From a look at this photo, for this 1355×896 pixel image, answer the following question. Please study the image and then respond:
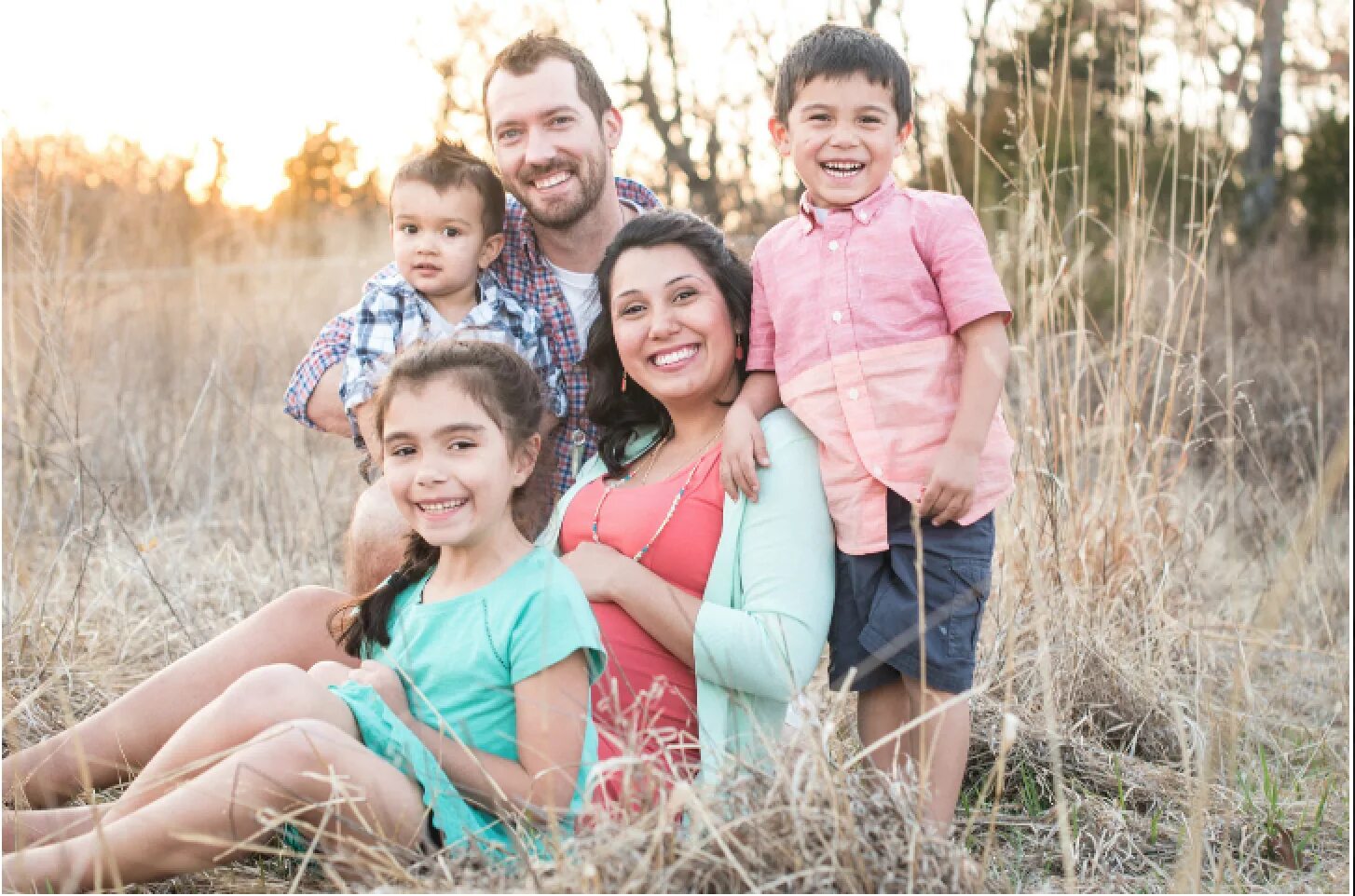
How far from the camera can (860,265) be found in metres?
2.21

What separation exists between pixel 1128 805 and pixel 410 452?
159cm

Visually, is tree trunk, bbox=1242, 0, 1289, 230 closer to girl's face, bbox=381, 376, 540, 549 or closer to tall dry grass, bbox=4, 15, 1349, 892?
tall dry grass, bbox=4, 15, 1349, 892

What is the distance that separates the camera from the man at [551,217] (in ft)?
9.57

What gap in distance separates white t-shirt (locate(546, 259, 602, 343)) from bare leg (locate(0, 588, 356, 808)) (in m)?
0.87

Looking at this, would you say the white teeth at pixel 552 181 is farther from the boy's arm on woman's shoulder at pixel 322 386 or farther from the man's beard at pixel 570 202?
the boy's arm on woman's shoulder at pixel 322 386

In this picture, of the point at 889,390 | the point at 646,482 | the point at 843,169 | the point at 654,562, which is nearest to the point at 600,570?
the point at 654,562

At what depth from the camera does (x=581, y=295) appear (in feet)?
9.82

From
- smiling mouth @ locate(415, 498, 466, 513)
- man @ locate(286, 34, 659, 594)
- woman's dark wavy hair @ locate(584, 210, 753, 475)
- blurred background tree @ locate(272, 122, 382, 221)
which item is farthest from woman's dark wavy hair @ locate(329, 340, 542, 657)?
blurred background tree @ locate(272, 122, 382, 221)

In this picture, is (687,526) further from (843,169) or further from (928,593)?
(843,169)

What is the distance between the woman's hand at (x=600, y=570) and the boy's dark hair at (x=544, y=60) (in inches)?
52.4

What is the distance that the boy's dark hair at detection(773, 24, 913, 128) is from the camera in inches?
87.1

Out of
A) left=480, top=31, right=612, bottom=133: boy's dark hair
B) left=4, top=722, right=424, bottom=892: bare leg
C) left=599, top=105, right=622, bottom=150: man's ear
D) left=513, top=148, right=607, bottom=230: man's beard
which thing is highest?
left=480, top=31, right=612, bottom=133: boy's dark hair

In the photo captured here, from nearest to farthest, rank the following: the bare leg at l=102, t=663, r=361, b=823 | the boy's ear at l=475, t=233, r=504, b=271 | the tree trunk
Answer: the bare leg at l=102, t=663, r=361, b=823 → the boy's ear at l=475, t=233, r=504, b=271 → the tree trunk

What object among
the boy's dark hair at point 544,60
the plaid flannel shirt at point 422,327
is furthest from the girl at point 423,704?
the boy's dark hair at point 544,60
